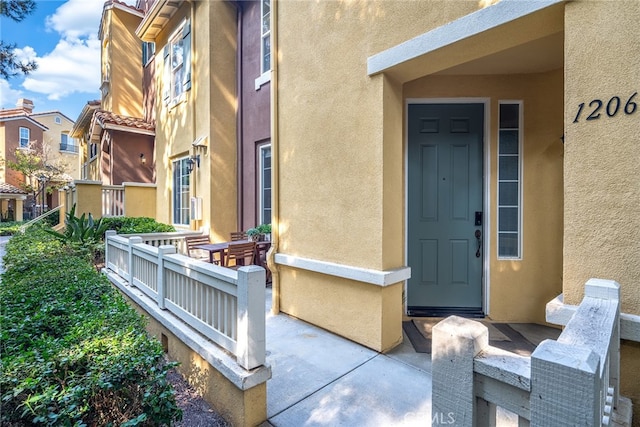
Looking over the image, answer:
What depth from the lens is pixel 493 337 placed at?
367 cm

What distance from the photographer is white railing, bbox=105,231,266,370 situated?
2328mm

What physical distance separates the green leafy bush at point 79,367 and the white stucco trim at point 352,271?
6.53ft

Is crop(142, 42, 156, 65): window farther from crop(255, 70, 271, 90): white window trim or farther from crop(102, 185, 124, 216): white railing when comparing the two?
crop(255, 70, 271, 90): white window trim

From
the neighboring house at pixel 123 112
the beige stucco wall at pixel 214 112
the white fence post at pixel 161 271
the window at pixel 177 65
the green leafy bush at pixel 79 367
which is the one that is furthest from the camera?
the neighboring house at pixel 123 112

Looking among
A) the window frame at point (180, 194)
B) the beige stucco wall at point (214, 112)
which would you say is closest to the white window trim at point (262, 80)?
the beige stucco wall at point (214, 112)

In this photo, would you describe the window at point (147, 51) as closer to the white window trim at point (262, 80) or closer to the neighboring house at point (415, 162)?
the white window trim at point (262, 80)

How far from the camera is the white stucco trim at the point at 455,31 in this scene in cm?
238

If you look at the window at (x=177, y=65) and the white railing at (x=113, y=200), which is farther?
the white railing at (x=113, y=200)

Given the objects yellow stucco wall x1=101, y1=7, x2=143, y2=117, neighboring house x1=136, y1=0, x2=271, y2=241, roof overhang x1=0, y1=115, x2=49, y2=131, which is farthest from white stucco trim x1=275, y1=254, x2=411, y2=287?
roof overhang x1=0, y1=115, x2=49, y2=131

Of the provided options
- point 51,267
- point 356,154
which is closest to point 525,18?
point 356,154

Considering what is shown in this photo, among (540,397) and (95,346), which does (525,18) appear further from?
(95,346)

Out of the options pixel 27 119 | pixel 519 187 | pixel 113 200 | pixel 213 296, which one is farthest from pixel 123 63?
pixel 27 119

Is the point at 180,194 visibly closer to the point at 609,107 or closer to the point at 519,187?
the point at 519,187

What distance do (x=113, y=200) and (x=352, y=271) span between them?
8965 millimetres
